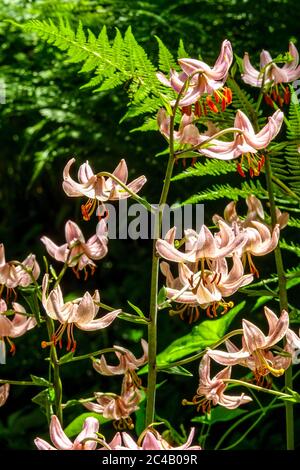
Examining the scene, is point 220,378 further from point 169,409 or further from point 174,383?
point 174,383

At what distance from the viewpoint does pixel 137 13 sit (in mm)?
1779

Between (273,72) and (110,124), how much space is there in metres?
1.00

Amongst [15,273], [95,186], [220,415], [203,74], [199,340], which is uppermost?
[203,74]

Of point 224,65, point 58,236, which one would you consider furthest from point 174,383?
point 224,65

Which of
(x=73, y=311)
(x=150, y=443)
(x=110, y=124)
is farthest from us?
(x=110, y=124)

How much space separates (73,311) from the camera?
0.92m

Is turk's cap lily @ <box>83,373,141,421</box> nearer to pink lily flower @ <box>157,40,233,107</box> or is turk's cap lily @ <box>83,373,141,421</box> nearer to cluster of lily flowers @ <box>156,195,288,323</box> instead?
cluster of lily flowers @ <box>156,195,288,323</box>

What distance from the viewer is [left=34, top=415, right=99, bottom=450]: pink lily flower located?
0.84m

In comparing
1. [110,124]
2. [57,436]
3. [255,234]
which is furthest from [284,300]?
[110,124]

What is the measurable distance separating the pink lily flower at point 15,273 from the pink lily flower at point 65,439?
20cm

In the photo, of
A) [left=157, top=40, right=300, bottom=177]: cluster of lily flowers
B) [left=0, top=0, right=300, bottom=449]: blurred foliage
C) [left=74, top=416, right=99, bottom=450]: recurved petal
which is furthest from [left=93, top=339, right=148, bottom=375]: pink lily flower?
[left=0, top=0, right=300, bottom=449]: blurred foliage

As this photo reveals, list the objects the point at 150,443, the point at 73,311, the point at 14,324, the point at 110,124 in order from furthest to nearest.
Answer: the point at 110,124
the point at 14,324
the point at 73,311
the point at 150,443

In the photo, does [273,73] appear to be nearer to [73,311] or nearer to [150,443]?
[73,311]

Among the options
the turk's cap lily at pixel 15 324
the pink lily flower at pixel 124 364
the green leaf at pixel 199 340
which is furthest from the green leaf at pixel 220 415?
the turk's cap lily at pixel 15 324
